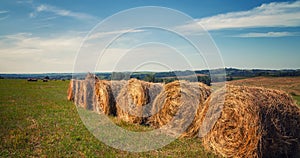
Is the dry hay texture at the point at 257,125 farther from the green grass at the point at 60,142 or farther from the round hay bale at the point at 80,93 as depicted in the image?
the round hay bale at the point at 80,93

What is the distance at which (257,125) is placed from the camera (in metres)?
6.08

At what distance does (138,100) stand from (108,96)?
223 centimetres

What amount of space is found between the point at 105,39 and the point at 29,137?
19.1 ft

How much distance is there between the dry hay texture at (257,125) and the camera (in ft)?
20.1

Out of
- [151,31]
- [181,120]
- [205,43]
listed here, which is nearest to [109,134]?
[181,120]

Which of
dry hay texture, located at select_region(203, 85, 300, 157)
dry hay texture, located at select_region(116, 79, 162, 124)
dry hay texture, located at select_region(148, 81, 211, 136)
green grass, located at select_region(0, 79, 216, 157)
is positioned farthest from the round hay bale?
dry hay texture, located at select_region(203, 85, 300, 157)

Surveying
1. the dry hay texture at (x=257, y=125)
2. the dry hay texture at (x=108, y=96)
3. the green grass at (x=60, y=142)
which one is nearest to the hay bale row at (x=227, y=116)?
the dry hay texture at (x=257, y=125)

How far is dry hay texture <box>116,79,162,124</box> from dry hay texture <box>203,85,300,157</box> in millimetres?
3455

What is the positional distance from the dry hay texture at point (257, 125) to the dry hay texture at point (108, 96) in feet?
19.1

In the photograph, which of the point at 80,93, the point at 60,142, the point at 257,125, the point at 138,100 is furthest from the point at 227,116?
the point at 80,93

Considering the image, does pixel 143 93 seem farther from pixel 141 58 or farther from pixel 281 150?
pixel 281 150

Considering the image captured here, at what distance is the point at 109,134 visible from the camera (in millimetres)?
8633

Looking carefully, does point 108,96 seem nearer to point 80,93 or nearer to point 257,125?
point 80,93

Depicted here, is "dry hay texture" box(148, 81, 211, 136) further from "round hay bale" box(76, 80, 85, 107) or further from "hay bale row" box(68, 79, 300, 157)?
"round hay bale" box(76, 80, 85, 107)
